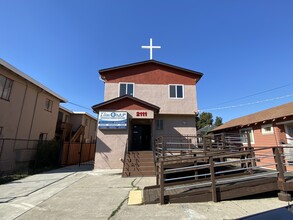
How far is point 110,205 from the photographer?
218 inches

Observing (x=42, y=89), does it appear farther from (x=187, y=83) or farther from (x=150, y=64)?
(x=187, y=83)

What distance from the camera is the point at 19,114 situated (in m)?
13.0

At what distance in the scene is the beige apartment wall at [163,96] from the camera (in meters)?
14.9

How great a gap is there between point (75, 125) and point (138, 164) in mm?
15653

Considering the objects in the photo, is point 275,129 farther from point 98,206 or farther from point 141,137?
point 98,206

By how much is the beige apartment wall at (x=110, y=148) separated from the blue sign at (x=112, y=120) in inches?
14.6

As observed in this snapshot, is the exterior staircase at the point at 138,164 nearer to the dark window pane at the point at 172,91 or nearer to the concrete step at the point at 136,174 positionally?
the concrete step at the point at 136,174

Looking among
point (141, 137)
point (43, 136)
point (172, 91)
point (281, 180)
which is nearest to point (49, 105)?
point (43, 136)

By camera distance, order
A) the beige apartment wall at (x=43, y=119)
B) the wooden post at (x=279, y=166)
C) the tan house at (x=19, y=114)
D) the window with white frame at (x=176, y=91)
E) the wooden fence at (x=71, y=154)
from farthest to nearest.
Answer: the window with white frame at (x=176, y=91) → the beige apartment wall at (x=43, y=119) → the wooden fence at (x=71, y=154) → the tan house at (x=19, y=114) → the wooden post at (x=279, y=166)

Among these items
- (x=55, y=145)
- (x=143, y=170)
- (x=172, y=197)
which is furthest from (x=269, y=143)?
(x=55, y=145)

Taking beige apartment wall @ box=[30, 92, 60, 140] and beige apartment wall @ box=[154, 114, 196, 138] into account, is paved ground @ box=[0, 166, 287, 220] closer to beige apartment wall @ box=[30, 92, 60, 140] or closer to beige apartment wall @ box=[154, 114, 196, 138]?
beige apartment wall @ box=[154, 114, 196, 138]

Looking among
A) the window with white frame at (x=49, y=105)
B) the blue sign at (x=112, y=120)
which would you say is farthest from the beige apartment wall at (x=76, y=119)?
the blue sign at (x=112, y=120)

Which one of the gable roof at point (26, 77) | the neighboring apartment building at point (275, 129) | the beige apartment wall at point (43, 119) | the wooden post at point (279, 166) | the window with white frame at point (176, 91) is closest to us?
the wooden post at point (279, 166)

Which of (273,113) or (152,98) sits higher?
(152,98)
